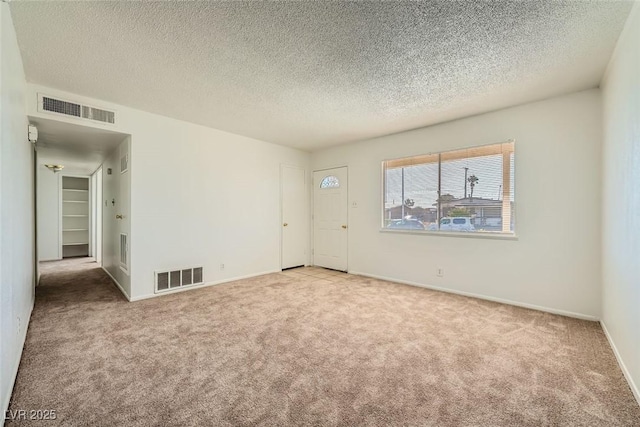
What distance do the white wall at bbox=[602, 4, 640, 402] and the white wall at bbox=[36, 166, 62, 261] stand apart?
32.3 feet

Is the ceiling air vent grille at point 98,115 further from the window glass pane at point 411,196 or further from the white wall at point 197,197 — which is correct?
the window glass pane at point 411,196

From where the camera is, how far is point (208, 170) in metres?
4.49

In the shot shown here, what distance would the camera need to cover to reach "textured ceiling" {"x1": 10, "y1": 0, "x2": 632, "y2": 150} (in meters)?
1.90

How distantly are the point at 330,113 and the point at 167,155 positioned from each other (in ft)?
7.98

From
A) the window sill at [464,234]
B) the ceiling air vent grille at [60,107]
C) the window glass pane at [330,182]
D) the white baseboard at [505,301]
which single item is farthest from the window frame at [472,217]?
the ceiling air vent grille at [60,107]

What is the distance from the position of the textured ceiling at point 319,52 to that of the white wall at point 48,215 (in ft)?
17.1

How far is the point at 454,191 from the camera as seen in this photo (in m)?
4.06

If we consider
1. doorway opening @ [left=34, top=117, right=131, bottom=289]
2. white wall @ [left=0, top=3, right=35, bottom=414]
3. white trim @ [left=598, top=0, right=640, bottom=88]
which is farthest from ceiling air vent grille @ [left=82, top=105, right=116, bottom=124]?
white trim @ [left=598, top=0, right=640, bottom=88]

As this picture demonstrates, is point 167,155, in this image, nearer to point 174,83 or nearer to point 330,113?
point 174,83

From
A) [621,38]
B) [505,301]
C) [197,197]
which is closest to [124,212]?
[197,197]

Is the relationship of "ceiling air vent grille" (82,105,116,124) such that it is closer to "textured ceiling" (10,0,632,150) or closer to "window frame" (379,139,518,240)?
"textured ceiling" (10,0,632,150)

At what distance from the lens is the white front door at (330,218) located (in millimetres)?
5523

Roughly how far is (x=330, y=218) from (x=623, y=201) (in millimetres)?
4176

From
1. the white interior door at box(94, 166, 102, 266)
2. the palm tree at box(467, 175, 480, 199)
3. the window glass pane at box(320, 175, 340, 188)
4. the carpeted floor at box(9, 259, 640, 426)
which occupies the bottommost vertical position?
the carpeted floor at box(9, 259, 640, 426)
